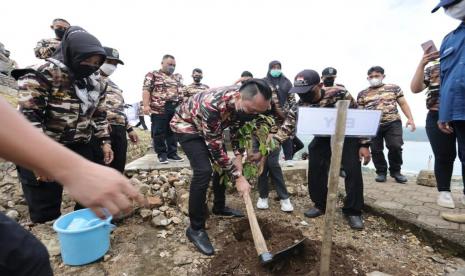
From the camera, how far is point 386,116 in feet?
16.2

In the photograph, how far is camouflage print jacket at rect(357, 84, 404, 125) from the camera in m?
4.92

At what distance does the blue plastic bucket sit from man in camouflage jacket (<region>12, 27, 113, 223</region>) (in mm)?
327

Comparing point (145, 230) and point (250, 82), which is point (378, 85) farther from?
point (145, 230)

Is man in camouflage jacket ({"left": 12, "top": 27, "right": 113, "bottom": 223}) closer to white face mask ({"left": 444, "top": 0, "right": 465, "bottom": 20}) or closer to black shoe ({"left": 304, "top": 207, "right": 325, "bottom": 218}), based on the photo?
black shoe ({"left": 304, "top": 207, "right": 325, "bottom": 218})

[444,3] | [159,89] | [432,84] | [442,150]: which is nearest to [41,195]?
[159,89]

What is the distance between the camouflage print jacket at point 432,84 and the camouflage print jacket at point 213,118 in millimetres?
2693

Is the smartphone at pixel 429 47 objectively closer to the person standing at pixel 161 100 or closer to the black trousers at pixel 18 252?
the black trousers at pixel 18 252

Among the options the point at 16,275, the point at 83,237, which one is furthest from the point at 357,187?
the point at 16,275

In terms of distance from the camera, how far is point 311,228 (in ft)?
11.3

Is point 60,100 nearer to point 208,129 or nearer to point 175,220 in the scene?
point 208,129

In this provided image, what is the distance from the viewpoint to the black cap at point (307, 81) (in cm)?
318

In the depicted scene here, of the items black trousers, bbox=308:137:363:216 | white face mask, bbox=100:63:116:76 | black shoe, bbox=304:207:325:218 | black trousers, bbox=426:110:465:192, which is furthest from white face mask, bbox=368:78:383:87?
white face mask, bbox=100:63:116:76

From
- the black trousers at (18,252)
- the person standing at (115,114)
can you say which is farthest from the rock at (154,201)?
the black trousers at (18,252)

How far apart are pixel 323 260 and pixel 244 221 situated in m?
1.43
